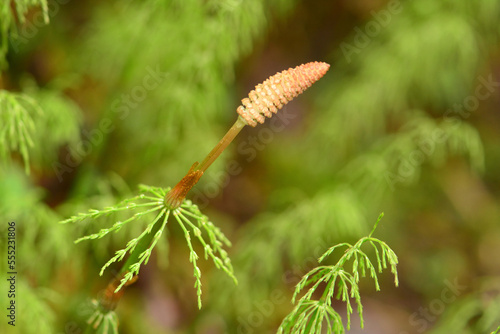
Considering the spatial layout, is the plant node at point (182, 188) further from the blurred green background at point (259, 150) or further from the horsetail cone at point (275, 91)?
the blurred green background at point (259, 150)

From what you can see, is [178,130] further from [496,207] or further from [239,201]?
[496,207]

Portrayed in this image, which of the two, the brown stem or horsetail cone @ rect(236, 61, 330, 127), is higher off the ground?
horsetail cone @ rect(236, 61, 330, 127)

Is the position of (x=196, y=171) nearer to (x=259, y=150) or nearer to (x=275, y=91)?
(x=275, y=91)

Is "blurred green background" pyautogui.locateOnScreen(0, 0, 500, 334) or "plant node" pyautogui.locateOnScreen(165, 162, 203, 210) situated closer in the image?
"plant node" pyautogui.locateOnScreen(165, 162, 203, 210)

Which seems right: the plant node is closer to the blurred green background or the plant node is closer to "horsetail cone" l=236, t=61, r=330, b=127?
"horsetail cone" l=236, t=61, r=330, b=127

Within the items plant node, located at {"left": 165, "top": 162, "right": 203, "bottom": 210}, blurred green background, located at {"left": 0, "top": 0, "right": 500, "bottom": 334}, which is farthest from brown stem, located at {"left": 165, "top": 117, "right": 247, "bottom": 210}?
blurred green background, located at {"left": 0, "top": 0, "right": 500, "bottom": 334}

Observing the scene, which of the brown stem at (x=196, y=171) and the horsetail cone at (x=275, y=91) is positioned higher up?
the horsetail cone at (x=275, y=91)

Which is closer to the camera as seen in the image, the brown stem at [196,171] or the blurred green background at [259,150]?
the brown stem at [196,171]

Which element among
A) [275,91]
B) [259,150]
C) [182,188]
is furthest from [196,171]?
[259,150]

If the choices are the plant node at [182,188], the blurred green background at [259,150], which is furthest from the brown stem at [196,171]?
the blurred green background at [259,150]
